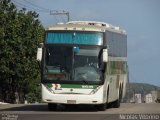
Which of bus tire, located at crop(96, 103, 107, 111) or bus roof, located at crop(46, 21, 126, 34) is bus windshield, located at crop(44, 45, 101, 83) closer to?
bus roof, located at crop(46, 21, 126, 34)

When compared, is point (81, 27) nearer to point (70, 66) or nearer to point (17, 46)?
point (70, 66)

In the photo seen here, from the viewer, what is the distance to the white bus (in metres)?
28.8

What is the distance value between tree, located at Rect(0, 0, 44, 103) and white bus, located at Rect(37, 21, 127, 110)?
2279cm

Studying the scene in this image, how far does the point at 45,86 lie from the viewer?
29.0 m

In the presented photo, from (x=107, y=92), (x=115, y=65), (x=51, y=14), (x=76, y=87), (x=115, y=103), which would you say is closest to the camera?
(x=76, y=87)

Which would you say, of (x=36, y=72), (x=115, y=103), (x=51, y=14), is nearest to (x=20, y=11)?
(x=36, y=72)

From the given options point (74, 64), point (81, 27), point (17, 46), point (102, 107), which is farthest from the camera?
point (17, 46)

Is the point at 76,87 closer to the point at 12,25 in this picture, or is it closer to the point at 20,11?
the point at 12,25

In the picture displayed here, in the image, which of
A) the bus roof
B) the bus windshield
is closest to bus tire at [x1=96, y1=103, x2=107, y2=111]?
the bus windshield

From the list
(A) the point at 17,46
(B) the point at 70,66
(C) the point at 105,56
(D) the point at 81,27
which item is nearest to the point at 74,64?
(B) the point at 70,66

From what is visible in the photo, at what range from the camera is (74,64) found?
2891 centimetres

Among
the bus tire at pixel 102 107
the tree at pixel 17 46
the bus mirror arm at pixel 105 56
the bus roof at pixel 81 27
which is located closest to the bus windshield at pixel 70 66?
the bus mirror arm at pixel 105 56

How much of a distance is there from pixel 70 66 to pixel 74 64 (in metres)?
0.20

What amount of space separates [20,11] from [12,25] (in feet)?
22.1
